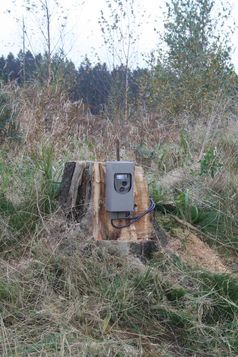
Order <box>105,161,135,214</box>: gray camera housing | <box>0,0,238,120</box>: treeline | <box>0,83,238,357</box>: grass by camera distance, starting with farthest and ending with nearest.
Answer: <box>0,0,238,120</box>: treeline < <box>105,161,135,214</box>: gray camera housing < <box>0,83,238,357</box>: grass

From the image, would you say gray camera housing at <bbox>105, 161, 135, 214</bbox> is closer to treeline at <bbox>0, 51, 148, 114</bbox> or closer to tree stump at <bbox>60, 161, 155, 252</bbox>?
tree stump at <bbox>60, 161, 155, 252</bbox>

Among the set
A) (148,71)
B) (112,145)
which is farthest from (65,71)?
(112,145)

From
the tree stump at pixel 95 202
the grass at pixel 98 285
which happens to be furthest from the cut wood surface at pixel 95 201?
the grass at pixel 98 285

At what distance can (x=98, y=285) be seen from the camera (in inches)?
103

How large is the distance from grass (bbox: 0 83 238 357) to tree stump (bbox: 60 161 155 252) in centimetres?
10

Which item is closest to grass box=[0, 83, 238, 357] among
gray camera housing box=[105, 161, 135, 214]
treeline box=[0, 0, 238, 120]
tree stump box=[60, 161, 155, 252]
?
tree stump box=[60, 161, 155, 252]

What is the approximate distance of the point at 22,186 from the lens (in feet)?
11.0

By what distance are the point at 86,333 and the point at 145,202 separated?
113cm

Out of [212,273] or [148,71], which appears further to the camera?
[148,71]

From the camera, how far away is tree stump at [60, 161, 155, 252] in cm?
299

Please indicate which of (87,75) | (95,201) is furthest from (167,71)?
(95,201)

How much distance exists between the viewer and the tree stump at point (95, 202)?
2986mm

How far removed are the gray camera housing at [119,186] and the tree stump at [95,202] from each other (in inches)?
3.5

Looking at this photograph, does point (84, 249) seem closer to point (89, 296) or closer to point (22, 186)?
point (89, 296)
